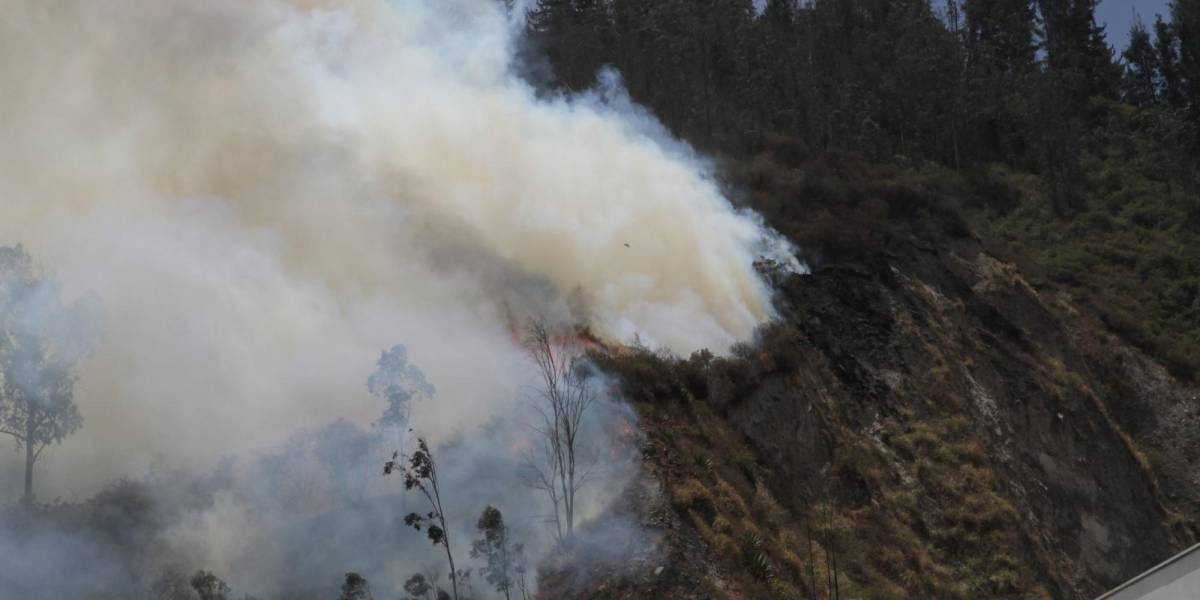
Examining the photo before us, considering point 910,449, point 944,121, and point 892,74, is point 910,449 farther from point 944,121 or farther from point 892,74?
point 892,74

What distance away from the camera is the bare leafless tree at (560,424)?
84.9 ft

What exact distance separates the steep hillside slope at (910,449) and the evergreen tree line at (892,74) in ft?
52.5

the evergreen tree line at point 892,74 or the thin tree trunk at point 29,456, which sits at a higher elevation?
the evergreen tree line at point 892,74

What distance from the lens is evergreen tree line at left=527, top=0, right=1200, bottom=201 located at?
55531 millimetres

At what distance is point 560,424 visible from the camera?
2797 cm

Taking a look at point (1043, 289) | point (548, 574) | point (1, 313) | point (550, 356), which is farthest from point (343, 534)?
point (1043, 289)

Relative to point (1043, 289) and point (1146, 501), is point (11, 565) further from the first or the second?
point (1043, 289)

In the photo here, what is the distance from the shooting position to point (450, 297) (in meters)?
34.1

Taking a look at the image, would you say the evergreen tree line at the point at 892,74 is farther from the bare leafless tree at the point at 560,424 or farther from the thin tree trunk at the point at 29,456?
the thin tree trunk at the point at 29,456

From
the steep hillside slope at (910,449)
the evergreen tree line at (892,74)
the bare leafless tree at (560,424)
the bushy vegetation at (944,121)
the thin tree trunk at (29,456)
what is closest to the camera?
the steep hillside slope at (910,449)

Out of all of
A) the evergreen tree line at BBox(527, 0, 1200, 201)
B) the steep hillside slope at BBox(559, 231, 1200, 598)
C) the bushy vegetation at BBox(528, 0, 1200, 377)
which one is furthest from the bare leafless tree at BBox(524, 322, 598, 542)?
the evergreen tree line at BBox(527, 0, 1200, 201)

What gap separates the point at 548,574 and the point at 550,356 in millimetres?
7897

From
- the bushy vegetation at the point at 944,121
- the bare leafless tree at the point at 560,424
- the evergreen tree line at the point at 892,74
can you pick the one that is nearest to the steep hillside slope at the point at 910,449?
the bare leafless tree at the point at 560,424

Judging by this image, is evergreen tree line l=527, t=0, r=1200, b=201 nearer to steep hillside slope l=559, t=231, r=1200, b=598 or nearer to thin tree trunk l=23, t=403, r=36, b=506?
steep hillside slope l=559, t=231, r=1200, b=598
